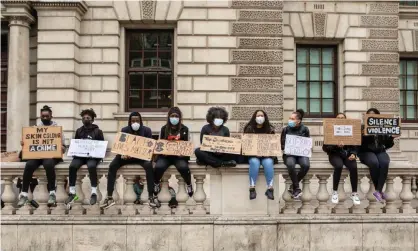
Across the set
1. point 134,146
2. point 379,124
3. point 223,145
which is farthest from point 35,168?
point 379,124

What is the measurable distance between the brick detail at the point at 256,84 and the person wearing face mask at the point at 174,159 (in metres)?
8.44

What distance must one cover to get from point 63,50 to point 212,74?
15.9 ft

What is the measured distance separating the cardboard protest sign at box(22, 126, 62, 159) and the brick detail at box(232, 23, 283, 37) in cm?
969

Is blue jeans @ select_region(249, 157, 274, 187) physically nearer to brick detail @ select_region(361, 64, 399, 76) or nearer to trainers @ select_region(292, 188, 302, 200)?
trainers @ select_region(292, 188, 302, 200)

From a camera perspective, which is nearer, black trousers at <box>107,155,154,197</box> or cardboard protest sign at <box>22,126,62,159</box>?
black trousers at <box>107,155,154,197</box>

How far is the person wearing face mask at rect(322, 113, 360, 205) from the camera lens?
859 centimetres

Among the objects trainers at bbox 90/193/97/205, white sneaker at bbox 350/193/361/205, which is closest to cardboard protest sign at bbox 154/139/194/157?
trainers at bbox 90/193/97/205

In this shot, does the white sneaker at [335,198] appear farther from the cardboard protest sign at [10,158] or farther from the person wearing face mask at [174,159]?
the cardboard protest sign at [10,158]

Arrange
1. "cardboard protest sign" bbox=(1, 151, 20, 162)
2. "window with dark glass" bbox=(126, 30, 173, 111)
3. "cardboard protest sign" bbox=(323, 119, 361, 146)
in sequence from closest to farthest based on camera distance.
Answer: "cardboard protest sign" bbox=(323, 119, 361, 146), "cardboard protest sign" bbox=(1, 151, 20, 162), "window with dark glass" bbox=(126, 30, 173, 111)

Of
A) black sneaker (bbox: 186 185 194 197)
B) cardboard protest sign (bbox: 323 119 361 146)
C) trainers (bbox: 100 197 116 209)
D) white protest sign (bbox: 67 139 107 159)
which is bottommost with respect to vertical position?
trainers (bbox: 100 197 116 209)

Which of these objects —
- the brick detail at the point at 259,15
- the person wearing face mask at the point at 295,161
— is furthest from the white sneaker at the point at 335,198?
the brick detail at the point at 259,15

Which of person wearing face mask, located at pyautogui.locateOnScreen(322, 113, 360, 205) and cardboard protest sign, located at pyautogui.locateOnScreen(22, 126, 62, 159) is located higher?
cardboard protest sign, located at pyautogui.locateOnScreen(22, 126, 62, 159)

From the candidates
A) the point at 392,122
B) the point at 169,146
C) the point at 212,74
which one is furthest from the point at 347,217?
the point at 212,74

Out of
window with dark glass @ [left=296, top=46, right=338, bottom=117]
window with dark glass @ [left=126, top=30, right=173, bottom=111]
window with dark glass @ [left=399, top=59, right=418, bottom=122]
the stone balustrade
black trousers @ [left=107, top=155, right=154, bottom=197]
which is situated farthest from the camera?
window with dark glass @ [left=399, top=59, right=418, bottom=122]
